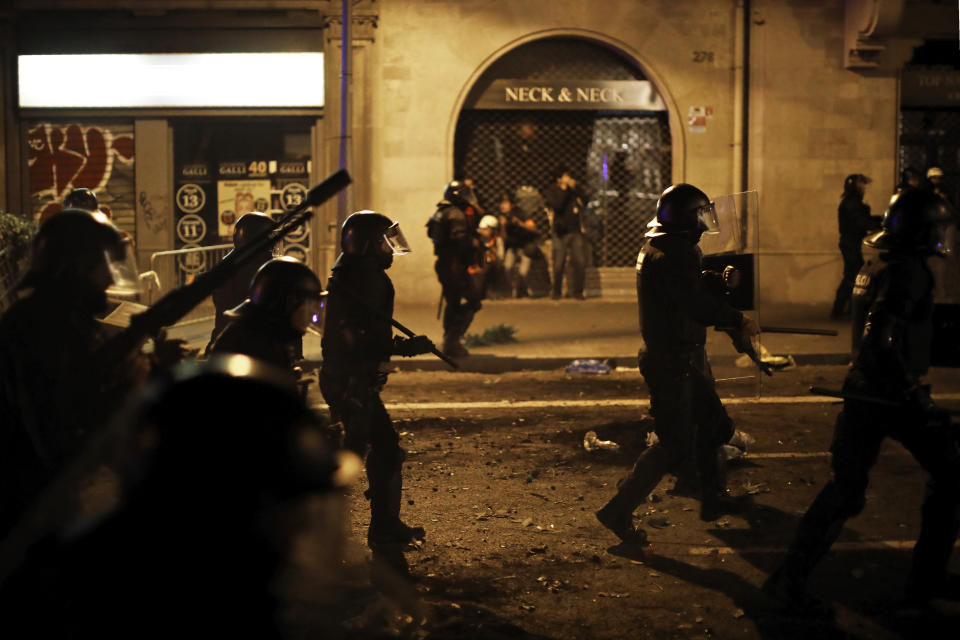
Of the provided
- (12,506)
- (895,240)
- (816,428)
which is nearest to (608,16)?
(816,428)

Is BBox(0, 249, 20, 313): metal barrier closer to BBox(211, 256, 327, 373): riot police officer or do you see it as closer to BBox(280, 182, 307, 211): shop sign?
BBox(280, 182, 307, 211): shop sign

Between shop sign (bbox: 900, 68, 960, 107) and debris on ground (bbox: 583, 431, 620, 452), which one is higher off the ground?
shop sign (bbox: 900, 68, 960, 107)

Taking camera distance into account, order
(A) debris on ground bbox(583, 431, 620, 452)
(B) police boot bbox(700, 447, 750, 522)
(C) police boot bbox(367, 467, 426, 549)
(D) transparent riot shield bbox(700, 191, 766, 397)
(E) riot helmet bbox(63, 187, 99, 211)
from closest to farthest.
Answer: (C) police boot bbox(367, 467, 426, 549) → (B) police boot bbox(700, 447, 750, 522) → (D) transparent riot shield bbox(700, 191, 766, 397) → (A) debris on ground bbox(583, 431, 620, 452) → (E) riot helmet bbox(63, 187, 99, 211)

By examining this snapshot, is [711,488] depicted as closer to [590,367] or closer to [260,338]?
[260,338]

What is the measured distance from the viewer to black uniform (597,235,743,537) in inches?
217

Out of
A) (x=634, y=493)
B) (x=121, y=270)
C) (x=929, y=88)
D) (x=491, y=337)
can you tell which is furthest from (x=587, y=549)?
(x=929, y=88)

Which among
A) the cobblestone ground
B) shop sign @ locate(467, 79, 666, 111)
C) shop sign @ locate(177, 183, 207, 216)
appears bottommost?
the cobblestone ground

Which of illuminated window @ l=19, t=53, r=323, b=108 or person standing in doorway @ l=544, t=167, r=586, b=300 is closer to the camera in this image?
person standing in doorway @ l=544, t=167, r=586, b=300

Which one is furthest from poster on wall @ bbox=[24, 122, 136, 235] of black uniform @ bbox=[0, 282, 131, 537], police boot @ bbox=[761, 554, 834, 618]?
black uniform @ bbox=[0, 282, 131, 537]

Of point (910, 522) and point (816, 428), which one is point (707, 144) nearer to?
point (816, 428)

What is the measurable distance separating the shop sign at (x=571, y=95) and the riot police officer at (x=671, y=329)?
11479 mm

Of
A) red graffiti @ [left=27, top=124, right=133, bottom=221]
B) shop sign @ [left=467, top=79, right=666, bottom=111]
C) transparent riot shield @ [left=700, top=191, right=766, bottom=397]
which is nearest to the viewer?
transparent riot shield @ [left=700, top=191, right=766, bottom=397]

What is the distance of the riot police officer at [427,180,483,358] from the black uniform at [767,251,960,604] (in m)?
7.09

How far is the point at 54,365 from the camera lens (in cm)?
325
